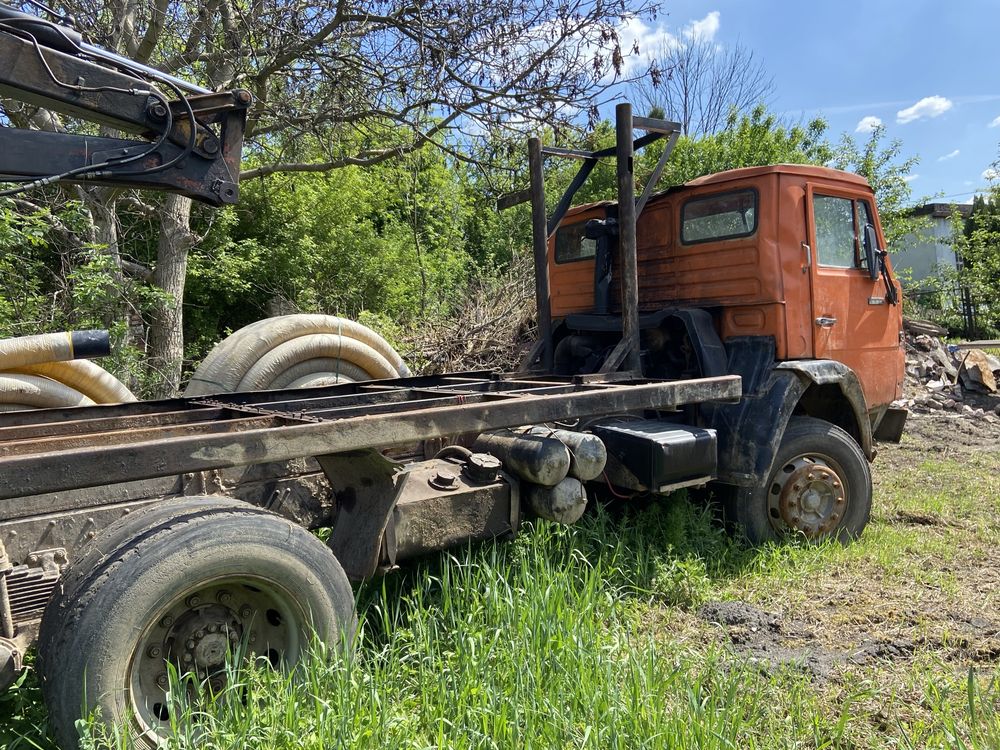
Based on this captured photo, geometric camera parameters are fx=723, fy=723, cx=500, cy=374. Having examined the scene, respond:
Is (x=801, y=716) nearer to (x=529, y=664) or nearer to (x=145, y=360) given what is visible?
(x=529, y=664)

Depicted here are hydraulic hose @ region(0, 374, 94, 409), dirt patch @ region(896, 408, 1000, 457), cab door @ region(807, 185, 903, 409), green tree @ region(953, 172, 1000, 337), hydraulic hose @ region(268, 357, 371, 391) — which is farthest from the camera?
green tree @ region(953, 172, 1000, 337)

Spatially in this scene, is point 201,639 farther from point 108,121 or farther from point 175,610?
point 108,121

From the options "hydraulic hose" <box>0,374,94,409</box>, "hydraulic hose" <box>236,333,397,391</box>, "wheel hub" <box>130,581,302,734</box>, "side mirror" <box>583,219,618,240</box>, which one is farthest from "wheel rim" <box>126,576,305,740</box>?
"side mirror" <box>583,219,618,240</box>

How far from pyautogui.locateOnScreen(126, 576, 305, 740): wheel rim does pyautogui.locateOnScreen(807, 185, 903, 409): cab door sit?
3752 millimetres

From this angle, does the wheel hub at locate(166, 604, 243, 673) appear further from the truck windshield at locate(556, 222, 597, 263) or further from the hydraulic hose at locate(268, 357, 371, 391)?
the truck windshield at locate(556, 222, 597, 263)

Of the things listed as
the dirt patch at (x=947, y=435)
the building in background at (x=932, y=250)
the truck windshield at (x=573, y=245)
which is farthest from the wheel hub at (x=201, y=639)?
the building in background at (x=932, y=250)

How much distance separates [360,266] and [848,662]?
11.1 metres

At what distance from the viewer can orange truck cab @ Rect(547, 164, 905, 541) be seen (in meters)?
4.64

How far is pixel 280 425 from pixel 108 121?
1531 mm

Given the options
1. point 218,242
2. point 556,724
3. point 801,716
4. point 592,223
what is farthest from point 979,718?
point 218,242

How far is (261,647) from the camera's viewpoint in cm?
271

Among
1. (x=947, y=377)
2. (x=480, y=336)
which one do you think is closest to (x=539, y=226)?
(x=480, y=336)

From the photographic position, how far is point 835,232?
5.04m

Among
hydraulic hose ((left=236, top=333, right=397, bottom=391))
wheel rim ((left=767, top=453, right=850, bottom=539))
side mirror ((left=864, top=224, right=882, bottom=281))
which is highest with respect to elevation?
side mirror ((left=864, top=224, right=882, bottom=281))
